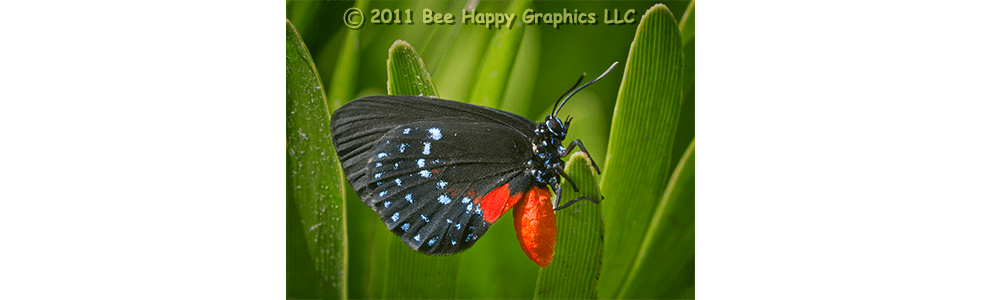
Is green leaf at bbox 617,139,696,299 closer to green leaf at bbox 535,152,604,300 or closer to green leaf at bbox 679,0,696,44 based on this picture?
green leaf at bbox 535,152,604,300

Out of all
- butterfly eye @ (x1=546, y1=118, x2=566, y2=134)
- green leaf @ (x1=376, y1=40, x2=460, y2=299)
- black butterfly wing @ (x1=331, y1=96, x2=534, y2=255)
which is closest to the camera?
black butterfly wing @ (x1=331, y1=96, x2=534, y2=255)

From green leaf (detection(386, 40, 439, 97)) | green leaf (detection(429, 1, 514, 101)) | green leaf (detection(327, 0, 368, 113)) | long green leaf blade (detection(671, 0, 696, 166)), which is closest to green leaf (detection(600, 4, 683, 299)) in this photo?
long green leaf blade (detection(671, 0, 696, 166))

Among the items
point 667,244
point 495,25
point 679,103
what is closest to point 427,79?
point 495,25

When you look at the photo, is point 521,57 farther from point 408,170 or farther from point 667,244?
point 667,244

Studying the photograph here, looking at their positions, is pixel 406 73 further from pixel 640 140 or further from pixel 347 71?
pixel 640 140

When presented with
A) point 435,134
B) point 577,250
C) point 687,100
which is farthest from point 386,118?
point 687,100

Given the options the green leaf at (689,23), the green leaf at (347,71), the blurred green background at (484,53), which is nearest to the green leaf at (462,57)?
the blurred green background at (484,53)
